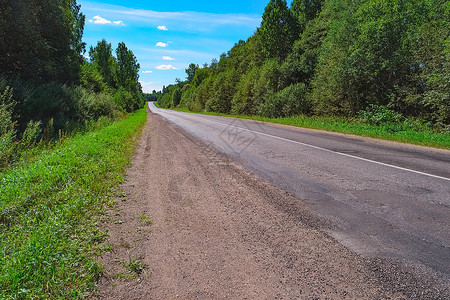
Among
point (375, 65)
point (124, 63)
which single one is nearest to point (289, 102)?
point (375, 65)

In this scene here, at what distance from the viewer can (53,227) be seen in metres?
3.03

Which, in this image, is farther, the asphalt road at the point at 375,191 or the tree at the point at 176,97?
the tree at the point at 176,97

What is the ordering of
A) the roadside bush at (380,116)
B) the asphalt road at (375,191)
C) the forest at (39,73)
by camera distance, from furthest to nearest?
the roadside bush at (380,116), the forest at (39,73), the asphalt road at (375,191)

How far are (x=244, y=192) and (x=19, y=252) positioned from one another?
3161 mm

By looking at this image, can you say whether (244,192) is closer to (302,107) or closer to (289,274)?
(289,274)

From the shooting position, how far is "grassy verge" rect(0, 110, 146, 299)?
2.16m

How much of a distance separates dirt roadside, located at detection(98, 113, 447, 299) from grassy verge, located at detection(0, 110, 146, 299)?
0.26 m

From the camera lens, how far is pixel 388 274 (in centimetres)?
226

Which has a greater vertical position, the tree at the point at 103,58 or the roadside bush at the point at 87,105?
the tree at the point at 103,58

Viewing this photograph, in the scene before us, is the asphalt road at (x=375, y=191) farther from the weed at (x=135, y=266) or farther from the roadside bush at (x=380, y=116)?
the roadside bush at (x=380, y=116)

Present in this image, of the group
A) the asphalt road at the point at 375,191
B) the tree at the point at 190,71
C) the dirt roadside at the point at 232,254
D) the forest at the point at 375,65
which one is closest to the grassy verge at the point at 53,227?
the dirt roadside at the point at 232,254

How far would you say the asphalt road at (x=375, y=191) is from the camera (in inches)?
108

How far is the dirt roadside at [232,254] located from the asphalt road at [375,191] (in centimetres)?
33

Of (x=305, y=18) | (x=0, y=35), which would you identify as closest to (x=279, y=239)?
(x=0, y=35)
